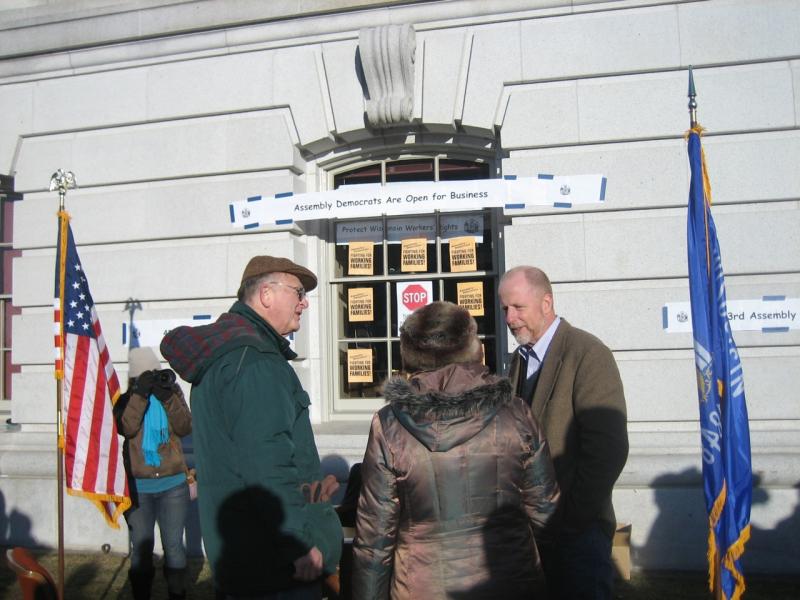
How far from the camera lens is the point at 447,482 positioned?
2514 millimetres

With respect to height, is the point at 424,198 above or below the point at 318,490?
above

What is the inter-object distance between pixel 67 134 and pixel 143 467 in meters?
3.92

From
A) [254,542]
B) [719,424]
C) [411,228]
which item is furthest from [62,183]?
[719,424]

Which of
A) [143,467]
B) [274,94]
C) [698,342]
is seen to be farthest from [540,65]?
[143,467]

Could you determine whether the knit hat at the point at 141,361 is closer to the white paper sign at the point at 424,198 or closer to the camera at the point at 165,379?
the camera at the point at 165,379

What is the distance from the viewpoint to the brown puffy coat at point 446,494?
2.51 meters

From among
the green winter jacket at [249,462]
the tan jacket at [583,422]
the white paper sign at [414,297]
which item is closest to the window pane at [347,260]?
the white paper sign at [414,297]

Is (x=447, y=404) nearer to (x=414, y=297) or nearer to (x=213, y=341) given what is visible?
(x=213, y=341)

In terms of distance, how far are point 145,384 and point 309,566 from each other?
2889 mm

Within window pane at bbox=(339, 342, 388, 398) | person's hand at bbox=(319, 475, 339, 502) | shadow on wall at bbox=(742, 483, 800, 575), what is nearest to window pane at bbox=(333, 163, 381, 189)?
window pane at bbox=(339, 342, 388, 398)

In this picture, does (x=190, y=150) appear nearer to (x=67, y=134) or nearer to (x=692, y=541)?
(x=67, y=134)

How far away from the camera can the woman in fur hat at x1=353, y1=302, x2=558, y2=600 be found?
2514mm

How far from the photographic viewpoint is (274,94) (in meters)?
6.79

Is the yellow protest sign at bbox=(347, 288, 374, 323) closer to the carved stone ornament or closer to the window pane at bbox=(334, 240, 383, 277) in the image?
the window pane at bbox=(334, 240, 383, 277)
